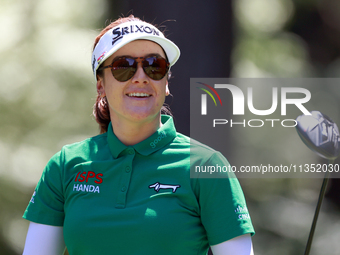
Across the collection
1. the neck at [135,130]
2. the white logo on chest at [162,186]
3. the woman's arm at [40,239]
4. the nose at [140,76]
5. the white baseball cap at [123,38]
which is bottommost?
the woman's arm at [40,239]

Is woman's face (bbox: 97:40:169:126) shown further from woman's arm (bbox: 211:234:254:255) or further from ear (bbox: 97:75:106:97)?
woman's arm (bbox: 211:234:254:255)

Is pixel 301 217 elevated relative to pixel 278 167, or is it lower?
lower

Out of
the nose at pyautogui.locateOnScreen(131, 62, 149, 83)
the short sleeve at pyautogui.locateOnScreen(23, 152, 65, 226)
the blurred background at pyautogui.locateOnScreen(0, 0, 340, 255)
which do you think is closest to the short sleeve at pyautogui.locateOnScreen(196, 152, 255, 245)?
the nose at pyautogui.locateOnScreen(131, 62, 149, 83)

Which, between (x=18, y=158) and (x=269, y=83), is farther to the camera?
(x=269, y=83)

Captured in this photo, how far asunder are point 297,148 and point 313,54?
1.59 m

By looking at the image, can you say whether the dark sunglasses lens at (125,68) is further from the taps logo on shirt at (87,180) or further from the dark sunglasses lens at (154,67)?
the taps logo on shirt at (87,180)

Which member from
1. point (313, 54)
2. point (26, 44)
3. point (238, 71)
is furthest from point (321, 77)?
point (26, 44)

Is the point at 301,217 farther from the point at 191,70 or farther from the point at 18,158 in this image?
the point at 18,158

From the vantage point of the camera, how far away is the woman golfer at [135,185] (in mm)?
1668

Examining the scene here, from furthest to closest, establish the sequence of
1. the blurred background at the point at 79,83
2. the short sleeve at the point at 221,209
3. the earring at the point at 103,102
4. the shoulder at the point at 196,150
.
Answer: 1. the blurred background at the point at 79,83
2. the earring at the point at 103,102
3. the shoulder at the point at 196,150
4. the short sleeve at the point at 221,209

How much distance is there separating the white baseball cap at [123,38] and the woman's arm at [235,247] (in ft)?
3.05

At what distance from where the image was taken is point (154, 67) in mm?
1926

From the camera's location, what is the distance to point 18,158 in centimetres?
518

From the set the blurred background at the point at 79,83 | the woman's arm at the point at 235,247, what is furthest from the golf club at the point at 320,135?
the blurred background at the point at 79,83
